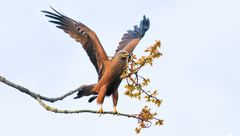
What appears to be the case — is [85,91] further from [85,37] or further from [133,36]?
[133,36]

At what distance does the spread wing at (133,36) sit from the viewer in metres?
10.3

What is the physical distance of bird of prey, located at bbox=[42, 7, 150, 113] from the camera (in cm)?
830

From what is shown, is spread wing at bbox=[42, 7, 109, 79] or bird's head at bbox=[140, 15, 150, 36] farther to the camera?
bird's head at bbox=[140, 15, 150, 36]

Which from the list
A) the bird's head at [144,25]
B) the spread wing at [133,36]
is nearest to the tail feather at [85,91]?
the spread wing at [133,36]

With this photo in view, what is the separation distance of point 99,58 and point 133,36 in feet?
9.95

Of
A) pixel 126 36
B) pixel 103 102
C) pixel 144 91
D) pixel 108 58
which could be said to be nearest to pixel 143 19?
pixel 126 36

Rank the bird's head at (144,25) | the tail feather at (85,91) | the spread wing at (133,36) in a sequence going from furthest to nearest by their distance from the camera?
the bird's head at (144,25)
the spread wing at (133,36)
the tail feather at (85,91)

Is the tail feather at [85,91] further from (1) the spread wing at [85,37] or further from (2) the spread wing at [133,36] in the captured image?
(2) the spread wing at [133,36]

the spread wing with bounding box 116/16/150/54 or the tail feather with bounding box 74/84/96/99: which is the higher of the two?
the spread wing with bounding box 116/16/150/54

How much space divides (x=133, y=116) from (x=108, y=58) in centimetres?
194

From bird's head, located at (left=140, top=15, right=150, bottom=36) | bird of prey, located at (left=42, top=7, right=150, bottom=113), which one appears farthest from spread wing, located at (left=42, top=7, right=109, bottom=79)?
bird's head, located at (left=140, top=15, right=150, bottom=36)

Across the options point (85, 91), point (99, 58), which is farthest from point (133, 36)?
point (85, 91)

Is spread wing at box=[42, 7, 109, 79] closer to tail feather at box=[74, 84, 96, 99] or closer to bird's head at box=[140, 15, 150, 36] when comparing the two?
tail feather at box=[74, 84, 96, 99]

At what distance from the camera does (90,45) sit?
10164 millimetres
